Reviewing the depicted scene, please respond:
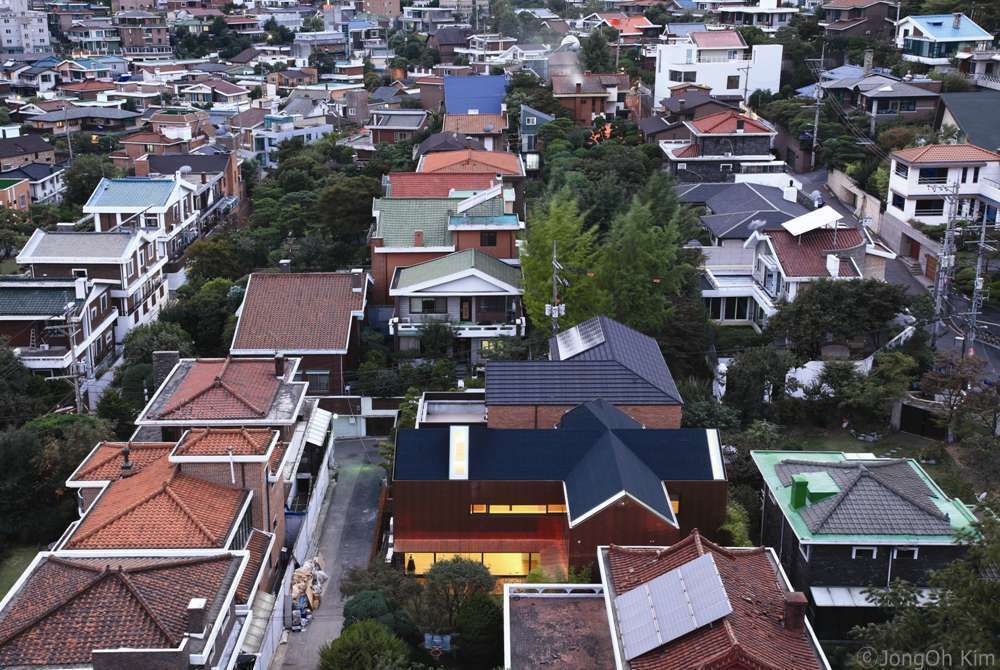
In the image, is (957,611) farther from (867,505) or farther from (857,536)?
(867,505)

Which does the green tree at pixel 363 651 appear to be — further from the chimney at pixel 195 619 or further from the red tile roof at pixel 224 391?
the red tile roof at pixel 224 391

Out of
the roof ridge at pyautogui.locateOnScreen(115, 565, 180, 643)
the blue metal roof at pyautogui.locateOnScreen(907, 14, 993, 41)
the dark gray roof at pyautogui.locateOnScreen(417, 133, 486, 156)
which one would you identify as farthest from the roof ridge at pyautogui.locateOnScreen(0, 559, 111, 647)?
the blue metal roof at pyautogui.locateOnScreen(907, 14, 993, 41)

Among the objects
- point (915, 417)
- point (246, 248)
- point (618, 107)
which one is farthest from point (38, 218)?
point (915, 417)

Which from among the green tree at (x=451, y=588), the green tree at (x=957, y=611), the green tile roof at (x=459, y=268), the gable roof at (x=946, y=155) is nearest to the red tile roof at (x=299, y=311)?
the green tile roof at (x=459, y=268)

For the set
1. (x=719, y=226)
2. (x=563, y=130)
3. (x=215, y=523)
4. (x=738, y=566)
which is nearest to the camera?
(x=738, y=566)

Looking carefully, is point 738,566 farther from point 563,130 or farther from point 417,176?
point 563,130
